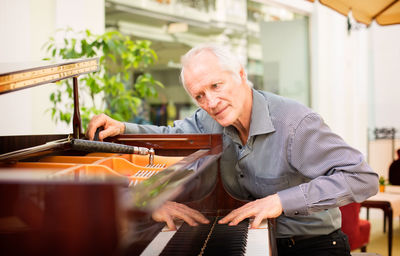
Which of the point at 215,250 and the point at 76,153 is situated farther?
the point at 76,153

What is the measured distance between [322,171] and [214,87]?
50cm

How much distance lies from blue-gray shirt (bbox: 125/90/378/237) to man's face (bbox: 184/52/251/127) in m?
0.12

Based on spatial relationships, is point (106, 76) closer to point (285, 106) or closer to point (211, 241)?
point (285, 106)

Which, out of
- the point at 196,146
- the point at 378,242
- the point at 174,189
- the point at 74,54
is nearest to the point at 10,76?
the point at 174,189

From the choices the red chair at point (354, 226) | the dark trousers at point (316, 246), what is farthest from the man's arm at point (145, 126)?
the red chair at point (354, 226)

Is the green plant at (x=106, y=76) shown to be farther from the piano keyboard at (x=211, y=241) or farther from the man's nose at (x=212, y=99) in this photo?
the piano keyboard at (x=211, y=241)

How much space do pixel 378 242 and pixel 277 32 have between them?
4644 millimetres

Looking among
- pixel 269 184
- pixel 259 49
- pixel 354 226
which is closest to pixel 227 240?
pixel 269 184

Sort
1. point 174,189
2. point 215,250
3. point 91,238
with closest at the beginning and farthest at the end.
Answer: point 91,238 → point 174,189 → point 215,250

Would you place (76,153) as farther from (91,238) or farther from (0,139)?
(91,238)

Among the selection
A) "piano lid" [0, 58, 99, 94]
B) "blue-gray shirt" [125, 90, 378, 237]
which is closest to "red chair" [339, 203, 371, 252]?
"blue-gray shirt" [125, 90, 378, 237]

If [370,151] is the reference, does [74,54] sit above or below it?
above

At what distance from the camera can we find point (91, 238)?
2.15 ft

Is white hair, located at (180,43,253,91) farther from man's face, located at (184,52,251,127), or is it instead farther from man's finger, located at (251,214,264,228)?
man's finger, located at (251,214,264,228)
